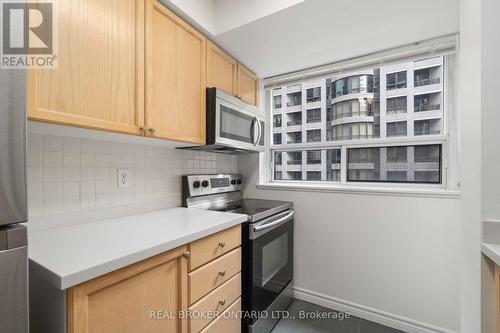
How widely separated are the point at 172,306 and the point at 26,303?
22.8 inches

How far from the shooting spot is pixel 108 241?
0.95 meters

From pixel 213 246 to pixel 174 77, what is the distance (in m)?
1.03

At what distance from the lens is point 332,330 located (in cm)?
173

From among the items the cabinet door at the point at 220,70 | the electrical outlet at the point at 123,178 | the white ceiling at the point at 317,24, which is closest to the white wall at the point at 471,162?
the white ceiling at the point at 317,24

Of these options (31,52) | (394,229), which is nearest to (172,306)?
(31,52)

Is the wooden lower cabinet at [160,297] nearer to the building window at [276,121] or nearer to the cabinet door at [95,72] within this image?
the cabinet door at [95,72]

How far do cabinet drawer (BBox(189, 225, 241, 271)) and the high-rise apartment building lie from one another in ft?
3.82

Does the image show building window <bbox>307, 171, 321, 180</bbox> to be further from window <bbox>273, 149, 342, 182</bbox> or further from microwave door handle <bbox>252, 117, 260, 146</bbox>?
microwave door handle <bbox>252, 117, 260, 146</bbox>

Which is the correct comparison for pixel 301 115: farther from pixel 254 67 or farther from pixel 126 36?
pixel 126 36

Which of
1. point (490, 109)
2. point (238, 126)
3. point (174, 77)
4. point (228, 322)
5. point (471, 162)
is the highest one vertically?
point (174, 77)

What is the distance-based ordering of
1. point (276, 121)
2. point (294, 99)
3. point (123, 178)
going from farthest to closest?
point (276, 121), point (294, 99), point (123, 178)

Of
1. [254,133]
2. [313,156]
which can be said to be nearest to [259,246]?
[254,133]

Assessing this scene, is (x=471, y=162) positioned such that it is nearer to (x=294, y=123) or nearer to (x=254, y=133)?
(x=254, y=133)

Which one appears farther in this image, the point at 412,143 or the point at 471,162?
the point at 412,143
